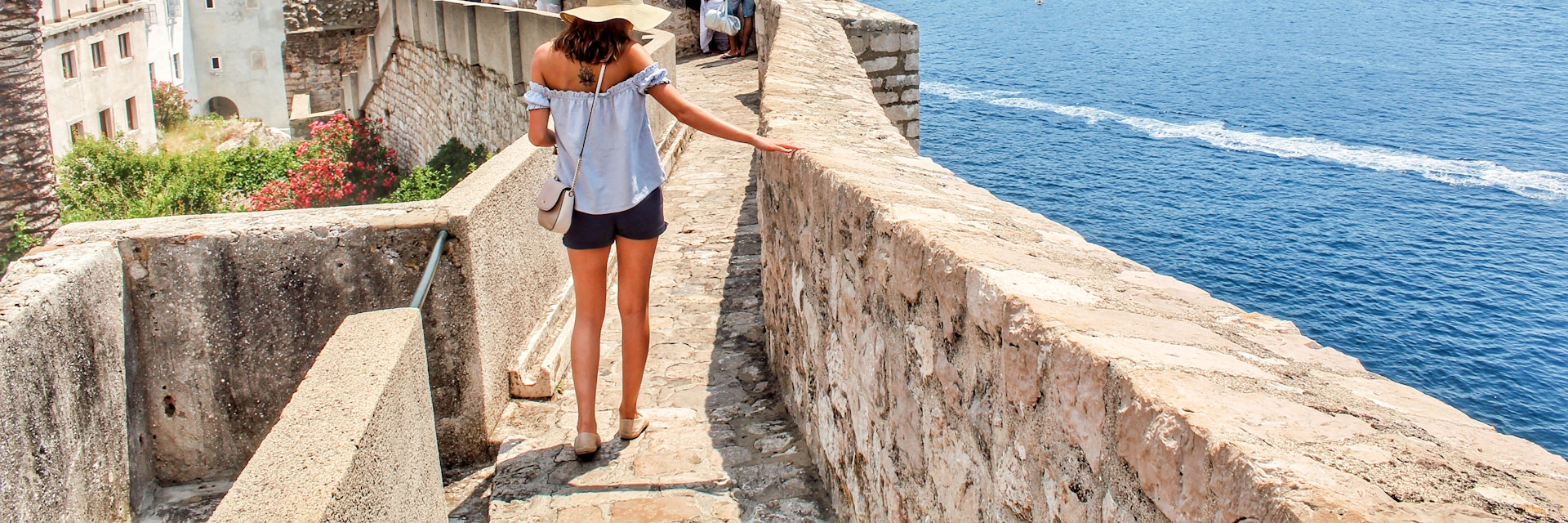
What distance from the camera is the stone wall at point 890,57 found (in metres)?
11.0

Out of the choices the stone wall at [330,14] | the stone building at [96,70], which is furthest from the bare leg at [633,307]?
the stone building at [96,70]

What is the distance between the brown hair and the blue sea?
85.4 ft

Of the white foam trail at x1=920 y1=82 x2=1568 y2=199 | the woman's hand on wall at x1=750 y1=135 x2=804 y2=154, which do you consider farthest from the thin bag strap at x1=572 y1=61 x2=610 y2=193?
the white foam trail at x1=920 y1=82 x2=1568 y2=199

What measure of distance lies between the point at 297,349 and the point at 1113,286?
2953mm

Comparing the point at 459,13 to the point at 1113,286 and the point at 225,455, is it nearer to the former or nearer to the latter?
the point at 225,455

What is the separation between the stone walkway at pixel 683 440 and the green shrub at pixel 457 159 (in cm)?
943

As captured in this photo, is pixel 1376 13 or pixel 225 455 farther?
pixel 1376 13

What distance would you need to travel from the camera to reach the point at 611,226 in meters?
3.73

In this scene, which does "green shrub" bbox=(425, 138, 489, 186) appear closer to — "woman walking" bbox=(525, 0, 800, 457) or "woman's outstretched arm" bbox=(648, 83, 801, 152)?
"woman walking" bbox=(525, 0, 800, 457)

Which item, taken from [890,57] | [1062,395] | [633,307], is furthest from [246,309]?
[890,57]

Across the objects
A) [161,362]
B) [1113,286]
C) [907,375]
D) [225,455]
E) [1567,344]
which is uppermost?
[1113,286]

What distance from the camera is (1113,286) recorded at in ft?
7.39

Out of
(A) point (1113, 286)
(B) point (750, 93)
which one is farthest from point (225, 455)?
(B) point (750, 93)

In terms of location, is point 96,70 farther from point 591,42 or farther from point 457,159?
point 591,42
